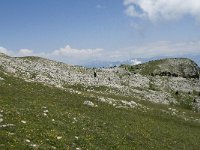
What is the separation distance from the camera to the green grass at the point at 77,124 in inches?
1152

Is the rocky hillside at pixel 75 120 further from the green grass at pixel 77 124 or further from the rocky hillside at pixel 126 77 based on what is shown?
the rocky hillside at pixel 126 77

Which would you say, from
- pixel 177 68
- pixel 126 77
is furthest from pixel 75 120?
pixel 177 68

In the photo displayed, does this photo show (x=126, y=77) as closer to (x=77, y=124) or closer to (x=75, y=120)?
(x=75, y=120)

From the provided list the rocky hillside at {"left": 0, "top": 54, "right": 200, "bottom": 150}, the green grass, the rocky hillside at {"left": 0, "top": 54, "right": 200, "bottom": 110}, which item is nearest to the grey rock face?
the rocky hillside at {"left": 0, "top": 54, "right": 200, "bottom": 110}

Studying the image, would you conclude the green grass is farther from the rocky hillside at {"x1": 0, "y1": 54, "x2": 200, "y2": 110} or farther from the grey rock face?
the grey rock face

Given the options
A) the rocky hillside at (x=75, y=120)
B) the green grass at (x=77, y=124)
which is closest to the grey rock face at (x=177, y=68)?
the rocky hillside at (x=75, y=120)

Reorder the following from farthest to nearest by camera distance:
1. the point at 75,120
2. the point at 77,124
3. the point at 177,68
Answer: the point at 177,68
the point at 75,120
the point at 77,124

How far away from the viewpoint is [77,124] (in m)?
37.2

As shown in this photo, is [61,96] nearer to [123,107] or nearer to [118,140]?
[123,107]

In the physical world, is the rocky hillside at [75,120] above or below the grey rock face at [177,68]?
below

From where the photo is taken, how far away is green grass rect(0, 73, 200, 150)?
29250 millimetres

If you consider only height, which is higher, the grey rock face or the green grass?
the grey rock face

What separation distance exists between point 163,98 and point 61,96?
163 feet

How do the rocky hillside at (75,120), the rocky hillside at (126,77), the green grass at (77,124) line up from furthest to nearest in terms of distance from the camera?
1. the rocky hillside at (126,77)
2. the rocky hillside at (75,120)
3. the green grass at (77,124)
